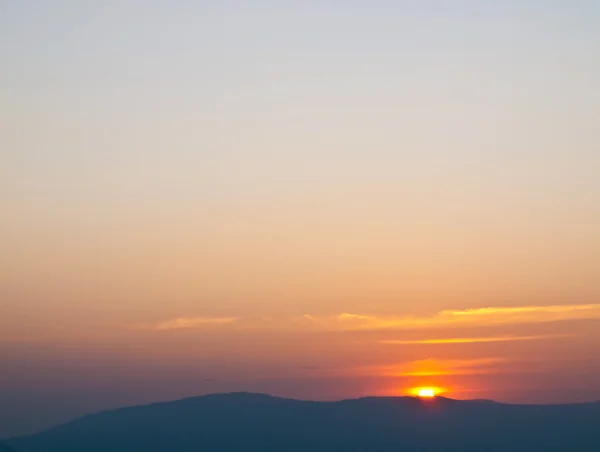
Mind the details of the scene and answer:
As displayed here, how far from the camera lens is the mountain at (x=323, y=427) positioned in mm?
123812

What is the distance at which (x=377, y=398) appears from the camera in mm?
129500

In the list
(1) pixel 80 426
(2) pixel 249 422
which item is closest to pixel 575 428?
(2) pixel 249 422

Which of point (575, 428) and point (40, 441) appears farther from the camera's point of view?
point (40, 441)

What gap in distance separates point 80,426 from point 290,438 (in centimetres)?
2918

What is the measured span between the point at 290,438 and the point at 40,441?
33764mm

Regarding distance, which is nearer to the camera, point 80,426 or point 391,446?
point 391,446

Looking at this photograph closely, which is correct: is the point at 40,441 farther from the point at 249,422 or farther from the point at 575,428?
the point at 575,428

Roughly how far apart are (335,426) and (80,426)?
115ft

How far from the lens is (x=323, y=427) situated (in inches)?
5089

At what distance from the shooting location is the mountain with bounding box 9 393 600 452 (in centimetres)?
12381

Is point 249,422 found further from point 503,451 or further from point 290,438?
point 503,451

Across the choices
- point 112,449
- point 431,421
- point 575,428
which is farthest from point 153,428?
point 575,428

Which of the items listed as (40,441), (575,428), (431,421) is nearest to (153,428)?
(40,441)

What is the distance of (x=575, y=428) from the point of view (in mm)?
121188
